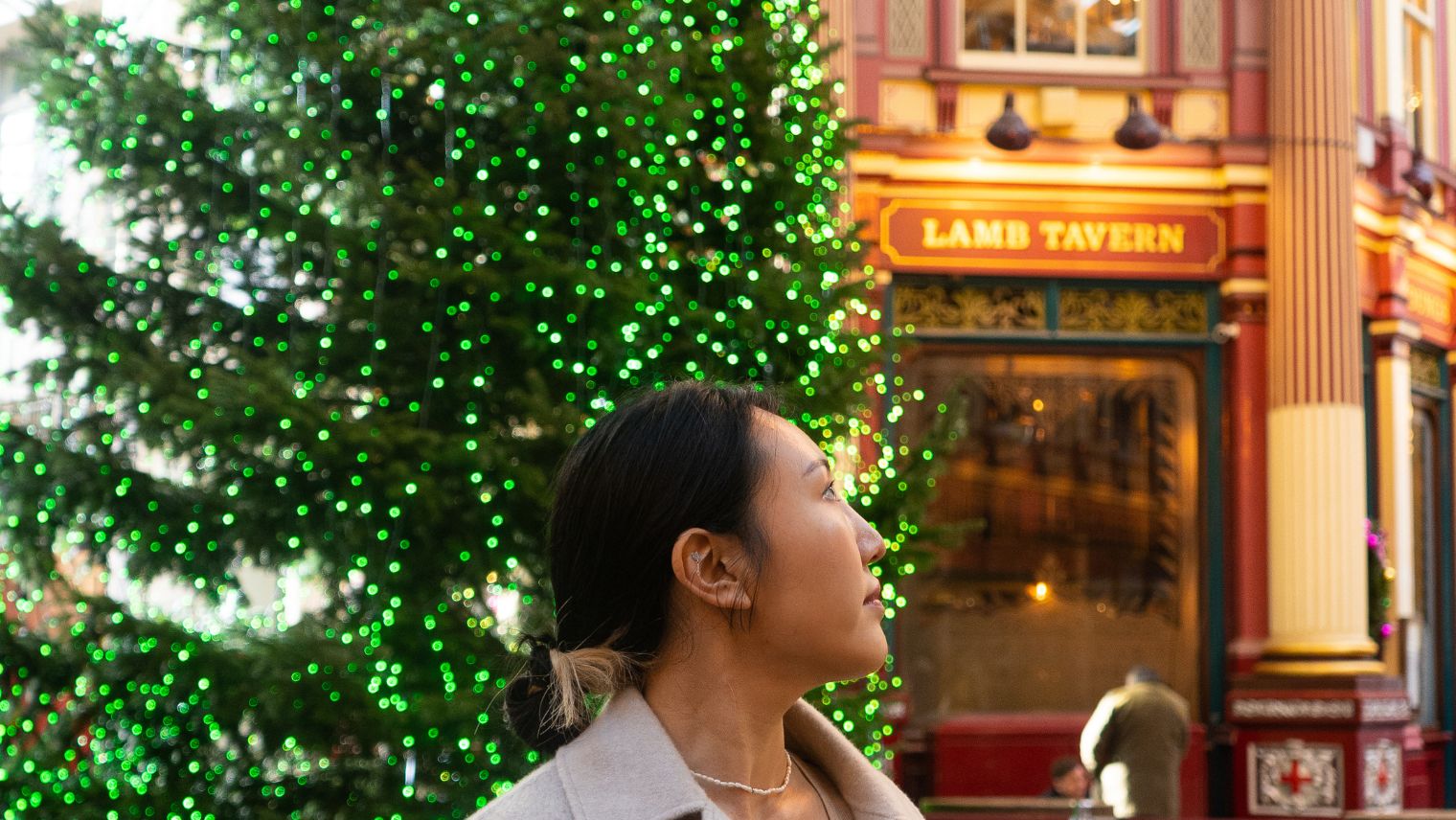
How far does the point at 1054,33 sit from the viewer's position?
12.4m

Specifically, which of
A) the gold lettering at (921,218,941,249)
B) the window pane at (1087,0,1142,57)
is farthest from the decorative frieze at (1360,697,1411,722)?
the window pane at (1087,0,1142,57)

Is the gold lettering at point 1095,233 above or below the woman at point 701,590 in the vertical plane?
below

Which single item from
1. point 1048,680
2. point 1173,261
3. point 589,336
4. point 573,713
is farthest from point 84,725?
point 1173,261

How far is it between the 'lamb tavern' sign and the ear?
9.90 m

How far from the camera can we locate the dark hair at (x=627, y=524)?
1927mm

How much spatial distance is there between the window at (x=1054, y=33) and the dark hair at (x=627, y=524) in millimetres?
10607

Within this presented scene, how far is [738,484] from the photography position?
1937 millimetres

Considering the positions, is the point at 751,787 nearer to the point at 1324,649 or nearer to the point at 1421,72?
the point at 1324,649

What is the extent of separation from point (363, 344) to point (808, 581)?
5.07 meters

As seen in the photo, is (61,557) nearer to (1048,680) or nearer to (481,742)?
(481,742)

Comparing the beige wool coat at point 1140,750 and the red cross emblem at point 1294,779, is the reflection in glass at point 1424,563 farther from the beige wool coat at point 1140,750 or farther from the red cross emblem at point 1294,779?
the beige wool coat at point 1140,750

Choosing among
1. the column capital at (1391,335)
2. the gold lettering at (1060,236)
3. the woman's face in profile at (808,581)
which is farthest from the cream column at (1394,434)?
the woman's face in profile at (808,581)

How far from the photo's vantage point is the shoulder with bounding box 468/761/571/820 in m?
1.75

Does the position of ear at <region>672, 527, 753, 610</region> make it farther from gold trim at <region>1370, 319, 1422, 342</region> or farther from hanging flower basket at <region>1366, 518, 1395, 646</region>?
gold trim at <region>1370, 319, 1422, 342</region>
